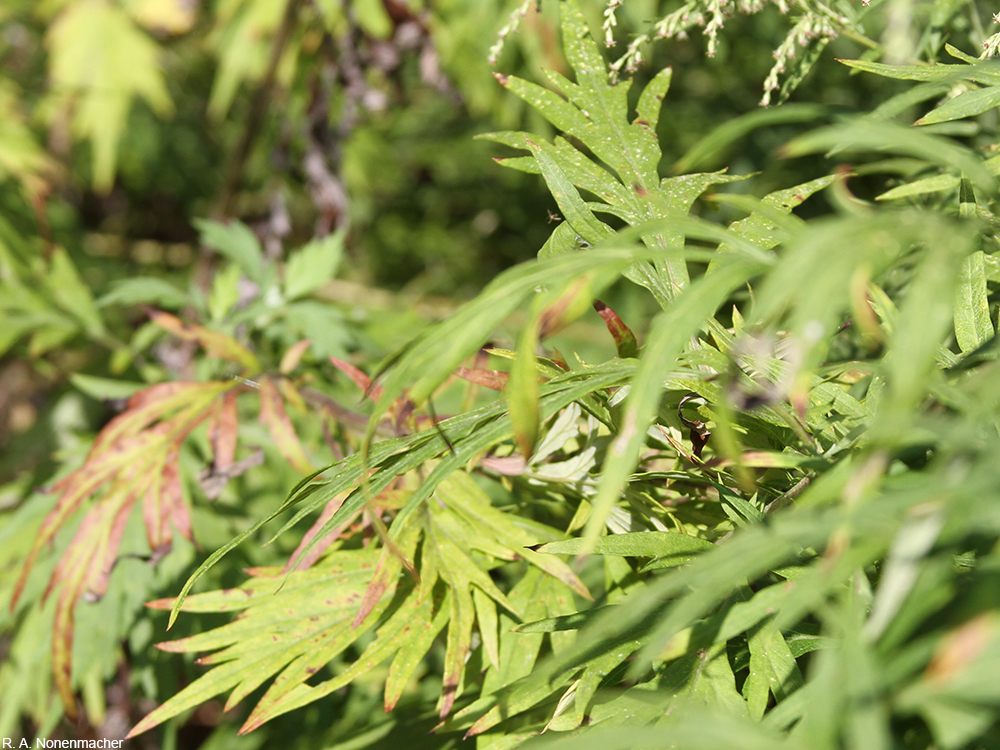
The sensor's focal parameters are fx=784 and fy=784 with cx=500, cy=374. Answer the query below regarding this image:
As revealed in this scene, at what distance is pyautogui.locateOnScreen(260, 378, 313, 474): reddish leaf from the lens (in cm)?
82

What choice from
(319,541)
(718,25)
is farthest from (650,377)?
(718,25)

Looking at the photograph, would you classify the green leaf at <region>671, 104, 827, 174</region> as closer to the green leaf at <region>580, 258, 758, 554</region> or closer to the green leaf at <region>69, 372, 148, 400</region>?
the green leaf at <region>580, 258, 758, 554</region>

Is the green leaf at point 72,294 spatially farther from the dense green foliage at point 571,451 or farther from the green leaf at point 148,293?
the green leaf at point 148,293

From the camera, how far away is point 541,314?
1.19 ft

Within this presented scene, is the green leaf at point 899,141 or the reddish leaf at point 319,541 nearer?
the green leaf at point 899,141

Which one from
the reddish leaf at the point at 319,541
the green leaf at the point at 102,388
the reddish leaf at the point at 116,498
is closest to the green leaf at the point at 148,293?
the green leaf at the point at 102,388

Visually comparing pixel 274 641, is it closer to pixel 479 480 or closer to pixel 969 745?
pixel 479 480

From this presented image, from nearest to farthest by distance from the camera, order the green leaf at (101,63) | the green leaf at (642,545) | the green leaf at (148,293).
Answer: the green leaf at (642,545) → the green leaf at (148,293) → the green leaf at (101,63)

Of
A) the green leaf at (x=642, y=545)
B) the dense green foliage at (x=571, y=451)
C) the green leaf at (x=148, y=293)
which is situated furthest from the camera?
the green leaf at (x=148, y=293)

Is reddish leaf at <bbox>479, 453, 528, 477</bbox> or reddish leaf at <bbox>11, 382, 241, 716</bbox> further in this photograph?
reddish leaf at <bbox>11, 382, 241, 716</bbox>

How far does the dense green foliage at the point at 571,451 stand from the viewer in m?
0.31

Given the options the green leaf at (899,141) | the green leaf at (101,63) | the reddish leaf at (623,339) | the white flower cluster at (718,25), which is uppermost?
the green leaf at (101,63)

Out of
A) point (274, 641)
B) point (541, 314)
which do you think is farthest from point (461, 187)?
point (541, 314)

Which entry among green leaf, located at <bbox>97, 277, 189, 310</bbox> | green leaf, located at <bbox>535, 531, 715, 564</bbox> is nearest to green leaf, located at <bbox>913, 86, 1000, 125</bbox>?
green leaf, located at <bbox>535, 531, 715, 564</bbox>
